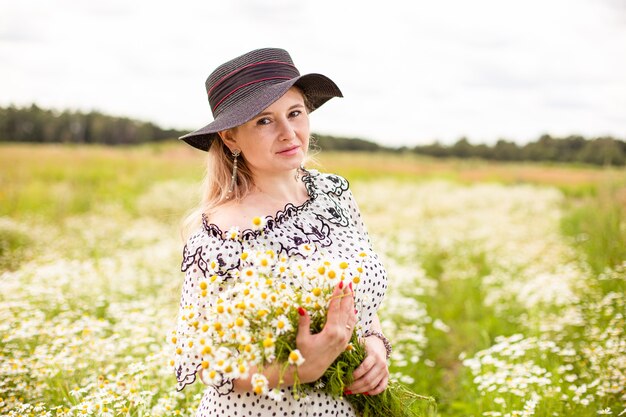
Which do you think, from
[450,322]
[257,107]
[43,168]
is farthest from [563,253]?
[43,168]

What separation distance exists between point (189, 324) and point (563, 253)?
578 cm

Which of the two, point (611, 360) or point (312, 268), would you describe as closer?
point (312, 268)

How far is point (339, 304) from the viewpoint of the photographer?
149cm

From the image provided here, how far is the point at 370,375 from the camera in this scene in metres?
1.70

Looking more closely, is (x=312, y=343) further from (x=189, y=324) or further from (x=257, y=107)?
(x=257, y=107)

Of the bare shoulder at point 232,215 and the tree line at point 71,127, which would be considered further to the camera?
the tree line at point 71,127

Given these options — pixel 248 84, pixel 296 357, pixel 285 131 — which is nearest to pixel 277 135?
pixel 285 131

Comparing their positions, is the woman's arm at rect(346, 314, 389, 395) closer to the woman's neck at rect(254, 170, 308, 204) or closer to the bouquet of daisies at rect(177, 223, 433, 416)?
the bouquet of daisies at rect(177, 223, 433, 416)

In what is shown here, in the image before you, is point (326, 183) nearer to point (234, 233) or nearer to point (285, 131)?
point (285, 131)

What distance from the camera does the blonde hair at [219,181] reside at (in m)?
2.12

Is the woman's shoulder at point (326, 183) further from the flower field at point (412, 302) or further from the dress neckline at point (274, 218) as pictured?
the flower field at point (412, 302)

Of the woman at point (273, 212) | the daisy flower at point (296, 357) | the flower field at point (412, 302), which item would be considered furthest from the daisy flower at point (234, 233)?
the flower field at point (412, 302)

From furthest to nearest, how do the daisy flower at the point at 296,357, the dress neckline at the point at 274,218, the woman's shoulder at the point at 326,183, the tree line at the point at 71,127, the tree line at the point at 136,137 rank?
the tree line at the point at 71,127, the tree line at the point at 136,137, the woman's shoulder at the point at 326,183, the dress neckline at the point at 274,218, the daisy flower at the point at 296,357

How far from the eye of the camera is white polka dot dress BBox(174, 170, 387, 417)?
175cm
